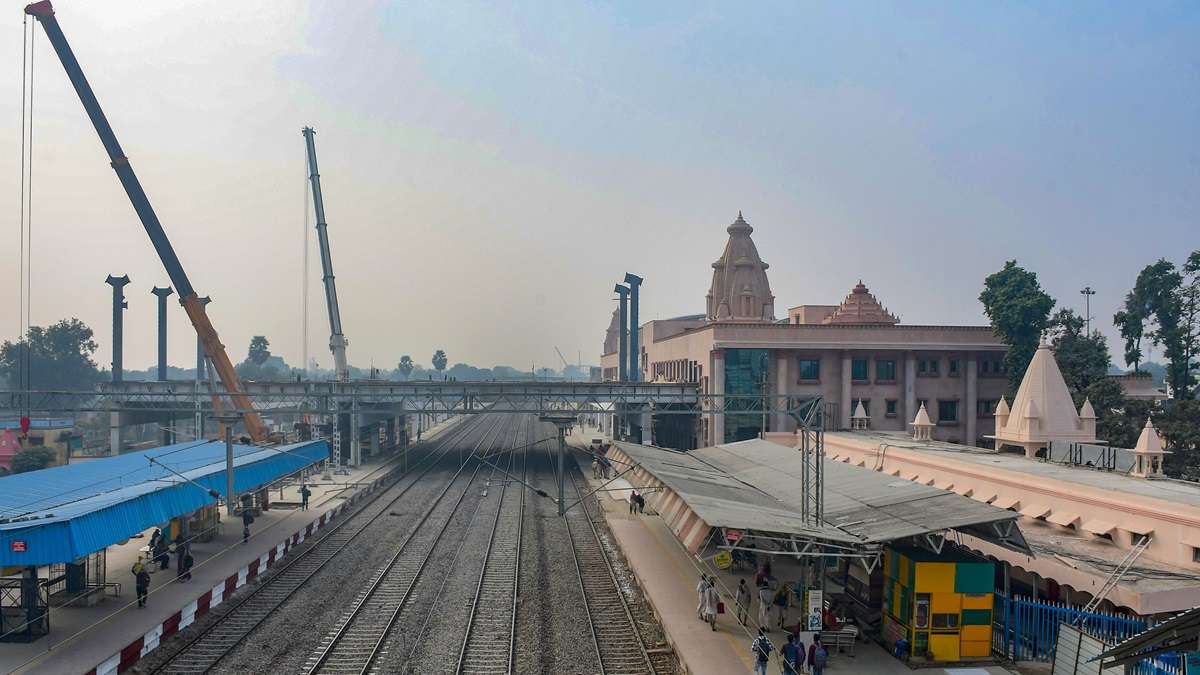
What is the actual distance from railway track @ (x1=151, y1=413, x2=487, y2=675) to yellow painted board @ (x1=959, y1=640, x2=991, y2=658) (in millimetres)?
17990

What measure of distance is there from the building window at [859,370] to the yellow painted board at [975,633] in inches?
1436

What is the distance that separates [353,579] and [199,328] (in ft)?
102

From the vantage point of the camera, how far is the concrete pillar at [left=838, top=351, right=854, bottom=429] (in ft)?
176

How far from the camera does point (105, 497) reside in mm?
23250

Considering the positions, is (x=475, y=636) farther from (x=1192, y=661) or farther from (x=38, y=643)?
(x=1192, y=661)

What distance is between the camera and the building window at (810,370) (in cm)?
5466

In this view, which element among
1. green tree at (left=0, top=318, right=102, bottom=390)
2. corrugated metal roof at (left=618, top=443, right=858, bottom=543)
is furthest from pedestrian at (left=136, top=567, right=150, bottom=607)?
green tree at (left=0, top=318, right=102, bottom=390)

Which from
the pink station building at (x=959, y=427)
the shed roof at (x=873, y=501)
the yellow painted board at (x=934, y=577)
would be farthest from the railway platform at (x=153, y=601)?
the pink station building at (x=959, y=427)

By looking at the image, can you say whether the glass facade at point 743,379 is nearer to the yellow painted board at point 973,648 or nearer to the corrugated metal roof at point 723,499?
the corrugated metal roof at point 723,499

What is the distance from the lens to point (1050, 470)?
29406mm

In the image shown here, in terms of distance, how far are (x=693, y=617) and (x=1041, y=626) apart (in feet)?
29.3

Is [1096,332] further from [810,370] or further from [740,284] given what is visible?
[740,284]

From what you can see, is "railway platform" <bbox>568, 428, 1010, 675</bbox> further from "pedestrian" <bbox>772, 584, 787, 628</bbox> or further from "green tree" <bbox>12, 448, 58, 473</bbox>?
"green tree" <bbox>12, 448, 58, 473</bbox>

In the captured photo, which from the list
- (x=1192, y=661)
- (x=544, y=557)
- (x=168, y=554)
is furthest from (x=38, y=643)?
(x=1192, y=661)
